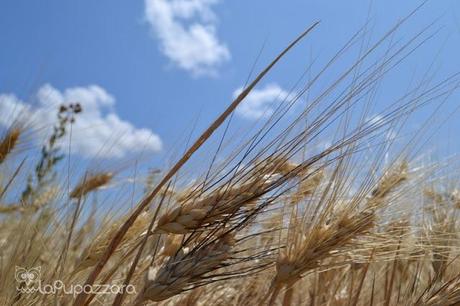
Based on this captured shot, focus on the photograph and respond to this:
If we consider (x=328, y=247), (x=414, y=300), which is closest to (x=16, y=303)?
(x=328, y=247)

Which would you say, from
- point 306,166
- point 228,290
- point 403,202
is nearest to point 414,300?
point 403,202

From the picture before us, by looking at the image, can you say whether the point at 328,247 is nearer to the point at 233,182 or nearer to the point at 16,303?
the point at 233,182

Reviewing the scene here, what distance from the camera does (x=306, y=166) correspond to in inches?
48.3

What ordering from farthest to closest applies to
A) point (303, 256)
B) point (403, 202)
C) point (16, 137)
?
point (16, 137)
point (403, 202)
point (303, 256)

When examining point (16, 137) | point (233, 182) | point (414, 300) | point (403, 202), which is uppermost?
point (16, 137)

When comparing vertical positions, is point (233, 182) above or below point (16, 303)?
above

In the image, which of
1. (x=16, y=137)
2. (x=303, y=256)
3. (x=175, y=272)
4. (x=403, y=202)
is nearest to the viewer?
(x=175, y=272)

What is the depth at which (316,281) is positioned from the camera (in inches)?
66.0

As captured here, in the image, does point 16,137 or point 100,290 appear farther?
point 16,137

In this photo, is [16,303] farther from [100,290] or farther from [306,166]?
[306,166]

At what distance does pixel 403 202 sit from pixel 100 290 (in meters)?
0.82
